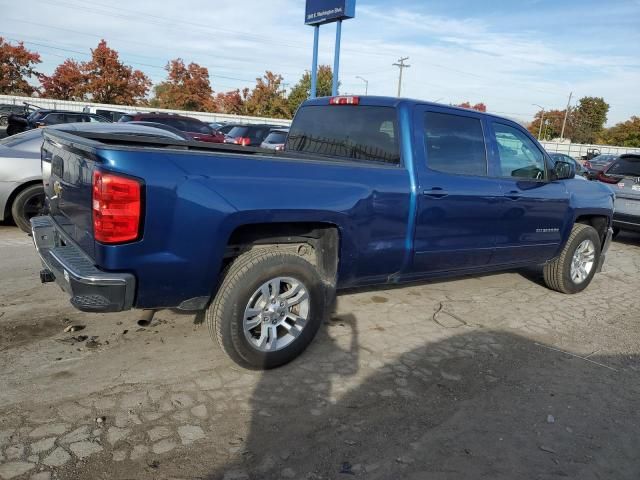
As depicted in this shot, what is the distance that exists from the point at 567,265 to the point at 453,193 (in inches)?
98.0

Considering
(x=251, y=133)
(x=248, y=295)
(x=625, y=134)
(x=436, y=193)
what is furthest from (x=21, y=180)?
(x=625, y=134)

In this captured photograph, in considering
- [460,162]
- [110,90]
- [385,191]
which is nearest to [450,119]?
[460,162]

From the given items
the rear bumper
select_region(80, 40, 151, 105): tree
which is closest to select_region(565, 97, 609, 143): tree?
select_region(80, 40, 151, 105): tree

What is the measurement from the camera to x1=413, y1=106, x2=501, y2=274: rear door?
4273 millimetres

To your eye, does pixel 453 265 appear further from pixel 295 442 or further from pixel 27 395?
pixel 27 395

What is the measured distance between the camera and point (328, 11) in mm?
19266

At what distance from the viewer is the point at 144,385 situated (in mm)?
3398

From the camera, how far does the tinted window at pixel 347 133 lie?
4328mm

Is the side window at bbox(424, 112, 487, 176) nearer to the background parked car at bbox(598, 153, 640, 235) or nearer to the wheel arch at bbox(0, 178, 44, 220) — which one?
the wheel arch at bbox(0, 178, 44, 220)

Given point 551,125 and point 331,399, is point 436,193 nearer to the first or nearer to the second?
point 331,399

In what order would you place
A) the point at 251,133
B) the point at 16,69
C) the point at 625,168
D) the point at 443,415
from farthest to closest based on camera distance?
the point at 16,69 → the point at 251,133 → the point at 625,168 → the point at 443,415

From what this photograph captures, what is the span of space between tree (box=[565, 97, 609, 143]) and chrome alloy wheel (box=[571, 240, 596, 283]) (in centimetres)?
7610

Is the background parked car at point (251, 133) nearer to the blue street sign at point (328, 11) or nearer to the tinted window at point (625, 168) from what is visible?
the blue street sign at point (328, 11)

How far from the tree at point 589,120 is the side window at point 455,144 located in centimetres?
7806
